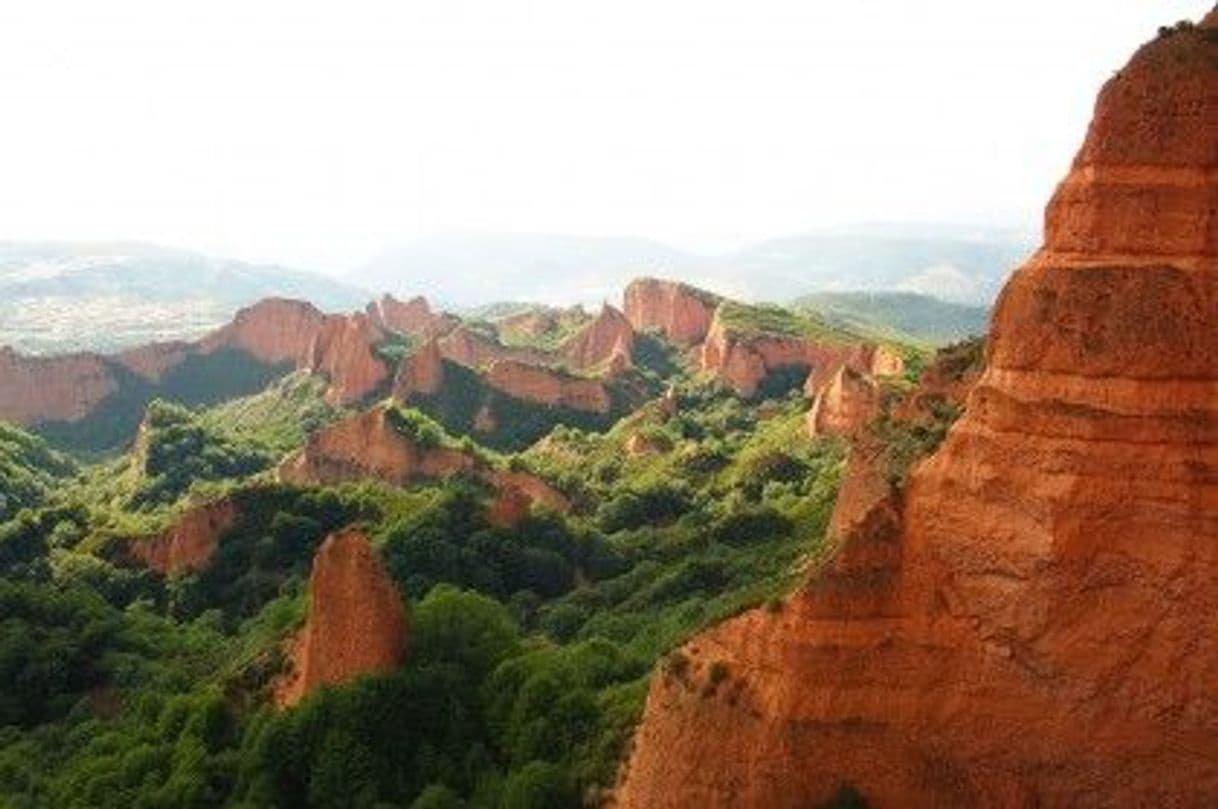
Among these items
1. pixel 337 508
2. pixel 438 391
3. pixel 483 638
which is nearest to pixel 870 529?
pixel 483 638

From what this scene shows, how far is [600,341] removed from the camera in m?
140

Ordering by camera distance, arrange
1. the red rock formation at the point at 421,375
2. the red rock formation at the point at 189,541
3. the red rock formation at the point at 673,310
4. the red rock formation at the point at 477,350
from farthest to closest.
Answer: the red rock formation at the point at 673,310 < the red rock formation at the point at 477,350 < the red rock formation at the point at 421,375 < the red rock formation at the point at 189,541

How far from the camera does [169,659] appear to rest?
53.1 meters

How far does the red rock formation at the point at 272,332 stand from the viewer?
470ft

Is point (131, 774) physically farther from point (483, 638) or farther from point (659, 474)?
point (659, 474)

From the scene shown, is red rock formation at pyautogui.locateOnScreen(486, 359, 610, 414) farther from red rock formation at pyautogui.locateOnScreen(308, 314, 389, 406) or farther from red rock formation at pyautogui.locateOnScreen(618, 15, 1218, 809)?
red rock formation at pyautogui.locateOnScreen(618, 15, 1218, 809)

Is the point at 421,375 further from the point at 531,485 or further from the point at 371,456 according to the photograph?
the point at 531,485

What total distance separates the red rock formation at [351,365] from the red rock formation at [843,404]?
1763 inches

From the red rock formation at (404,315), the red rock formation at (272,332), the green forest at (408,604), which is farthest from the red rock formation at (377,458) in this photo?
the red rock formation at (404,315)

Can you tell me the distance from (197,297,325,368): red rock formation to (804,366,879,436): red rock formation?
69578mm

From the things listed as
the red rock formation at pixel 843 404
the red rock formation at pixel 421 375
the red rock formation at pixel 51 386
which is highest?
the red rock formation at pixel 843 404

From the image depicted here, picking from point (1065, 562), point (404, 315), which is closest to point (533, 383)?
point (404, 315)

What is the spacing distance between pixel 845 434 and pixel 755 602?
171ft

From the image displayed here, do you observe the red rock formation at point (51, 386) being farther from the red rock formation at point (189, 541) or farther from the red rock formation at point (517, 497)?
the red rock formation at point (189, 541)
